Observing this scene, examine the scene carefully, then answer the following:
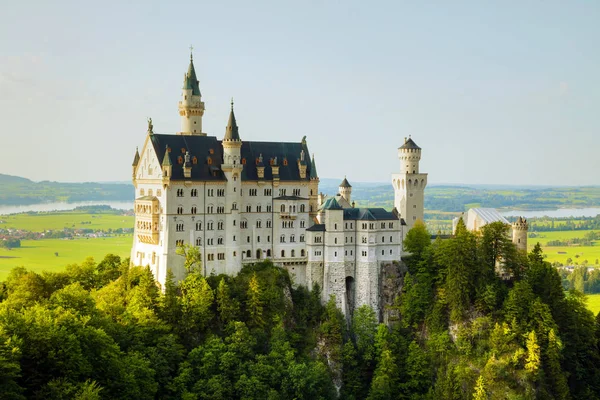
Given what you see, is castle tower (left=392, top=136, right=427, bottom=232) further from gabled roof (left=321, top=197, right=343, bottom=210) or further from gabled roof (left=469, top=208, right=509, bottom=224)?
gabled roof (left=321, top=197, right=343, bottom=210)

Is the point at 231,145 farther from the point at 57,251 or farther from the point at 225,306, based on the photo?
the point at 57,251

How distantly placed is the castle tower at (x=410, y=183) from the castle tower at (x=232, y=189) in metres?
25.7

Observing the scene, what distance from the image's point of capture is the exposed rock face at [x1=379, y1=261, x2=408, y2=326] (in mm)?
100875

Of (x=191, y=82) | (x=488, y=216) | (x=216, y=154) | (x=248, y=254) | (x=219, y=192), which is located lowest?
(x=248, y=254)

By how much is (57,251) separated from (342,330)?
244 feet

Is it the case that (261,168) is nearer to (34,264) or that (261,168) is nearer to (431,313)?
(431,313)

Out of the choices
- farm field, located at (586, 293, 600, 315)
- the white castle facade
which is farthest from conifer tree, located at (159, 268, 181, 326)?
farm field, located at (586, 293, 600, 315)

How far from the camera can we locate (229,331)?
9038cm

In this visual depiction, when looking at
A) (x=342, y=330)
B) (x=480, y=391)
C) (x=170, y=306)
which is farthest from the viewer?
(x=342, y=330)

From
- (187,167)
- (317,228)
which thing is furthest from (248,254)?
(187,167)

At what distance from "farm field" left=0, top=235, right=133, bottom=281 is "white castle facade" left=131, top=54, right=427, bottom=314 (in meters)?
35.2

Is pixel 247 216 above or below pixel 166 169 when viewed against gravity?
below

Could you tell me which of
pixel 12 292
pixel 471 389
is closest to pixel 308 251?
pixel 471 389

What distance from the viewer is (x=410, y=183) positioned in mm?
111750
